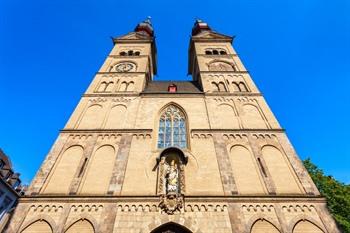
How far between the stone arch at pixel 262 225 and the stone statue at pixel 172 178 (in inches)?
137

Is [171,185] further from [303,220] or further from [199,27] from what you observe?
[199,27]

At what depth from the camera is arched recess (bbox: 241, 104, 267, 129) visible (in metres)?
13.3

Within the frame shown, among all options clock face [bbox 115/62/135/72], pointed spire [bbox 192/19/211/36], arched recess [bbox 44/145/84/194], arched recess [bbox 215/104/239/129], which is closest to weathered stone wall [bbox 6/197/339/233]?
arched recess [bbox 44/145/84/194]

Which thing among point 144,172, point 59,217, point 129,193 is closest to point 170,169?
point 144,172

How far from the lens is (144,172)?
10812mm

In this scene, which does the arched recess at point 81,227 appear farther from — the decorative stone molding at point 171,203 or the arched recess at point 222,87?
the arched recess at point 222,87

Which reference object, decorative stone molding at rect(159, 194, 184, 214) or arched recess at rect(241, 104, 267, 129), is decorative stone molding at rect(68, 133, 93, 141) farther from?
arched recess at rect(241, 104, 267, 129)

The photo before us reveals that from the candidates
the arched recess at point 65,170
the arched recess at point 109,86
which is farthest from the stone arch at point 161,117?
the arched recess at point 109,86

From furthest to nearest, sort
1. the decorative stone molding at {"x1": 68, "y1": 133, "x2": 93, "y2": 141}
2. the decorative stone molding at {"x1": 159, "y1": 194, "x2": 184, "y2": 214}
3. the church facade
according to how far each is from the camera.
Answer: the decorative stone molding at {"x1": 68, "y1": 133, "x2": 93, "y2": 141} < the decorative stone molding at {"x1": 159, "y1": 194, "x2": 184, "y2": 214} < the church facade

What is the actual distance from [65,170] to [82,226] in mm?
3305

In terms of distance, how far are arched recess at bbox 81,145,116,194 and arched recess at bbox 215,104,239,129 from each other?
6652mm

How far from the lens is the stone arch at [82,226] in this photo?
28.8ft

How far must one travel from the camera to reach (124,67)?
1944 centimetres

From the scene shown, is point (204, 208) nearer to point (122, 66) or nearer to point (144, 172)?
point (144, 172)
